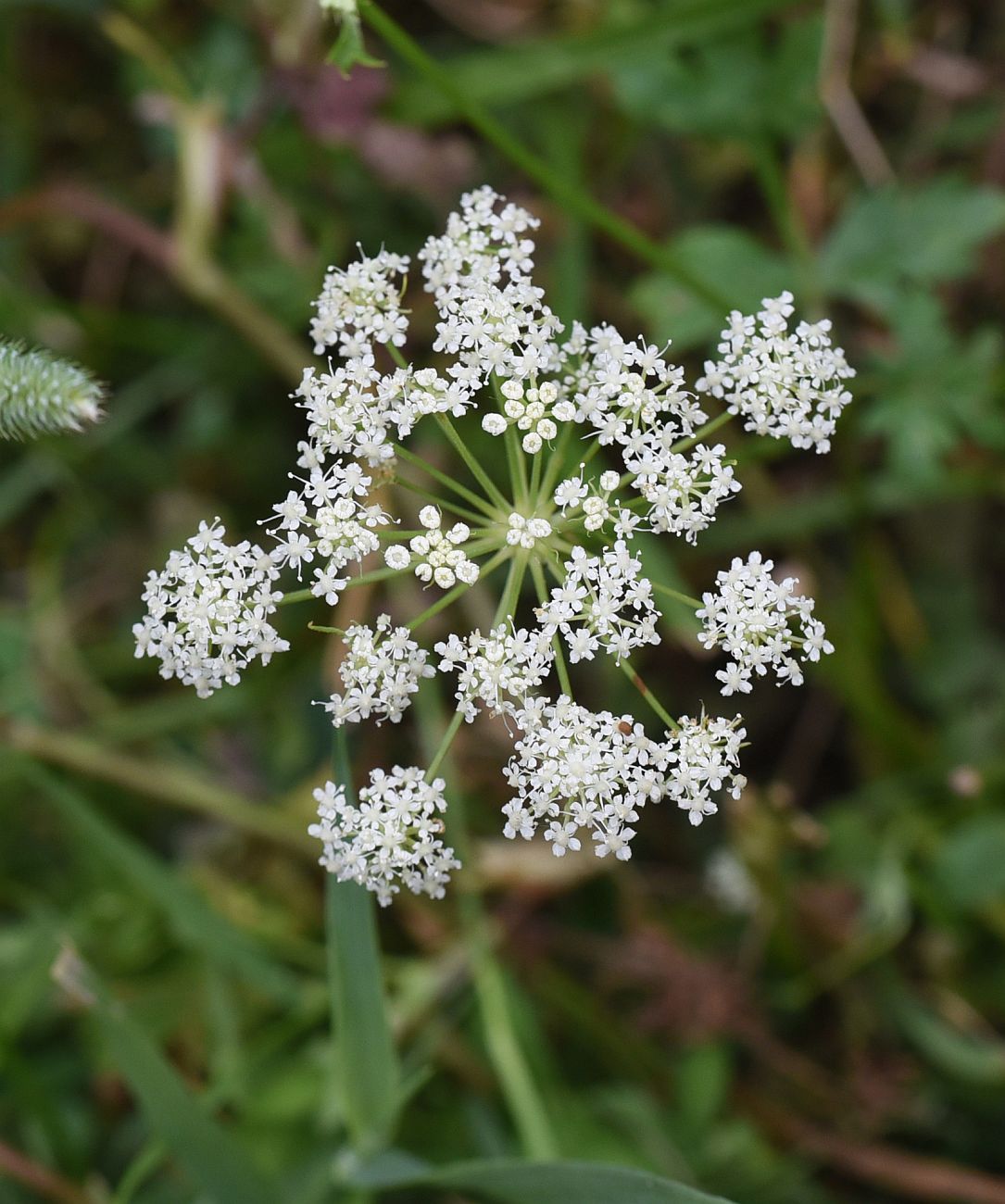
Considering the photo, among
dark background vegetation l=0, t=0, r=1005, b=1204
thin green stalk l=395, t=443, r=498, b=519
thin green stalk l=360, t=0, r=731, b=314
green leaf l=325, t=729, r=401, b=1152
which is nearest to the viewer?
thin green stalk l=395, t=443, r=498, b=519

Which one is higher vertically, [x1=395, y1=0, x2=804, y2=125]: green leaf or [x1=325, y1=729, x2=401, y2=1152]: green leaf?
[x1=395, y1=0, x2=804, y2=125]: green leaf

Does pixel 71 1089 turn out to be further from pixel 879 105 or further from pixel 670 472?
pixel 879 105

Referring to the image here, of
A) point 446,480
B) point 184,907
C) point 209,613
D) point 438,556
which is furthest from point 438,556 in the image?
point 184,907

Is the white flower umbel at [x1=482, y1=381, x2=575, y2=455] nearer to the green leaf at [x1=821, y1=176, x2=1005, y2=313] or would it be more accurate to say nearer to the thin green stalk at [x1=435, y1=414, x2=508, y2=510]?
the thin green stalk at [x1=435, y1=414, x2=508, y2=510]

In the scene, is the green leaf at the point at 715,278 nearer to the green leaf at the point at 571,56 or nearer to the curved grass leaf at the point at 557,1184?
the green leaf at the point at 571,56

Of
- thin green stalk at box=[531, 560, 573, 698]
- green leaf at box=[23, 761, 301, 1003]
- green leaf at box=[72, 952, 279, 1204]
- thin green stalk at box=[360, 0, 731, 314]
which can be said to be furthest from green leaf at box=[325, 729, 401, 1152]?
thin green stalk at box=[360, 0, 731, 314]

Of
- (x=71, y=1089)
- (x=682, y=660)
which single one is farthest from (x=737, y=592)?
(x=71, y=1089)

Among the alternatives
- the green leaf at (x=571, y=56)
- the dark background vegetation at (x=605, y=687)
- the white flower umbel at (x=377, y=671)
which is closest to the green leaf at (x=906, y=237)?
the dark background vegetation at (x=605, y=687)
